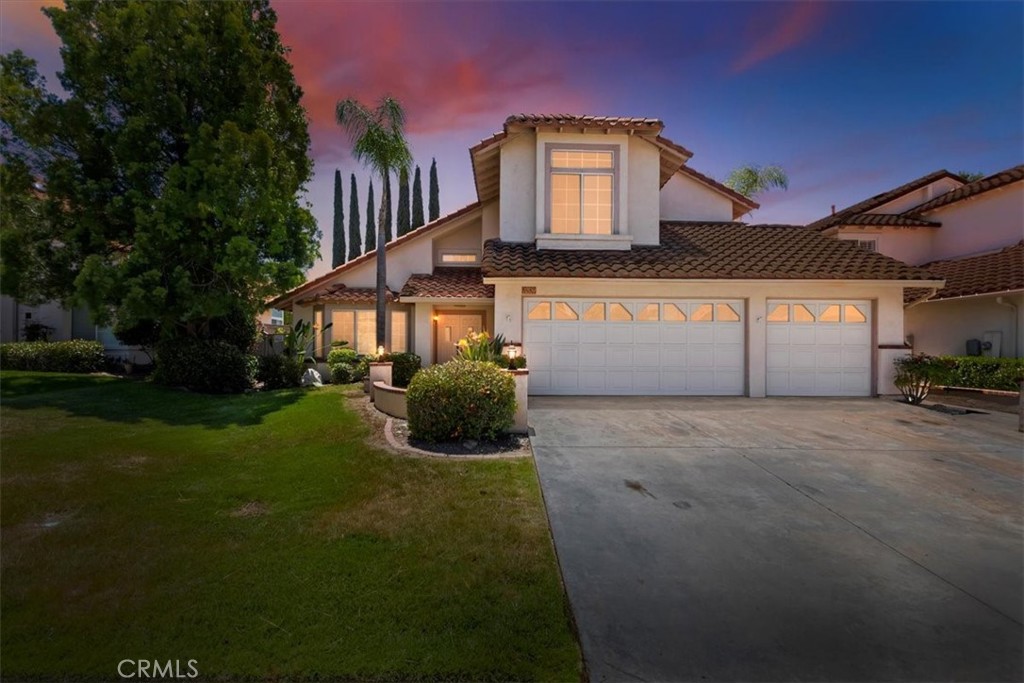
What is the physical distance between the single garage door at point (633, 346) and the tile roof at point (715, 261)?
925 mm

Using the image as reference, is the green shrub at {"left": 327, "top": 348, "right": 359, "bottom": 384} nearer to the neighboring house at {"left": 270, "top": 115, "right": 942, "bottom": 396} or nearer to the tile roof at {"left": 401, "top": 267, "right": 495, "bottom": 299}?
the tile roof at {"left": 401, "top": 267, "right": 495, "bottom": 299}

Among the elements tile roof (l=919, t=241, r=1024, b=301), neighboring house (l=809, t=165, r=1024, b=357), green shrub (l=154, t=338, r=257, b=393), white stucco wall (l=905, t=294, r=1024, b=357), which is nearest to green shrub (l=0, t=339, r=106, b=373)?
green shrub (l=154, t=338, r=257, b=393)

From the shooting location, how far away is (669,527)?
4.50 metres

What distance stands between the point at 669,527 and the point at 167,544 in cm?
490

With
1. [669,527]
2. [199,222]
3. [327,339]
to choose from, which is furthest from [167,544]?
[327,339]

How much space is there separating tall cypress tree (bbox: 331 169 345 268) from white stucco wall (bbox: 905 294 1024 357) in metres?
38.4

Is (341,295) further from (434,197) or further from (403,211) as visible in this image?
(434,197)

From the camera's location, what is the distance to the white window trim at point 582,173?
42.0 ft

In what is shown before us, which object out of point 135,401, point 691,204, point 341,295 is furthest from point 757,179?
point 135,401

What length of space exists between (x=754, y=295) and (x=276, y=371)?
15.0 m

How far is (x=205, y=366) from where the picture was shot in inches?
525

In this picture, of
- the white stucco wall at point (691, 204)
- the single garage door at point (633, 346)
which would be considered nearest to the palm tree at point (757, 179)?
the white stucco wall at point (691, 204)

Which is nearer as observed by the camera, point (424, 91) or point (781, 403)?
point (781, 403)

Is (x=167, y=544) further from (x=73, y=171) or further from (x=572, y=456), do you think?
(x=73, y=171)
